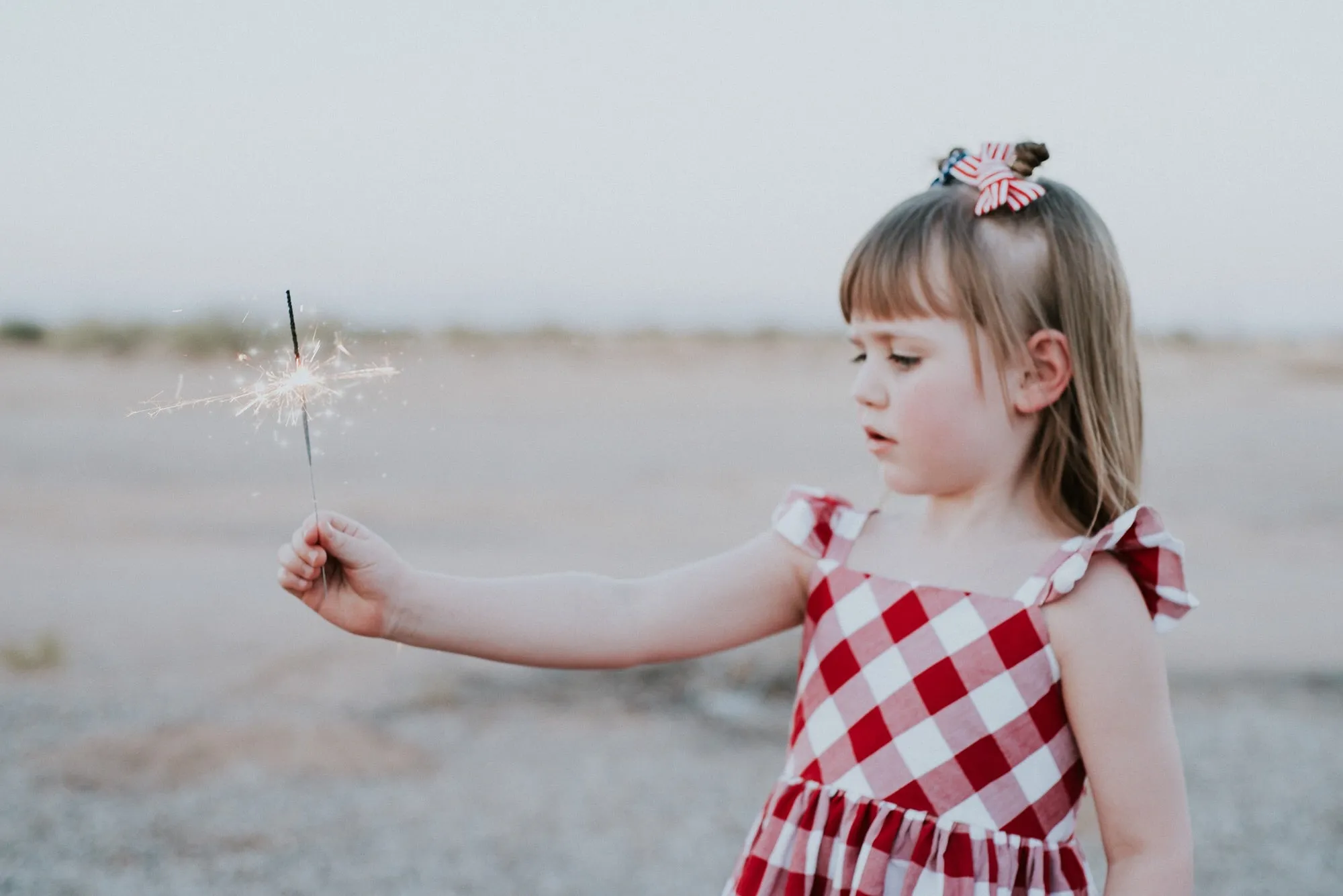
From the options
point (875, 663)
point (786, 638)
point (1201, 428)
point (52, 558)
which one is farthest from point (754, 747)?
point (1201, 428)

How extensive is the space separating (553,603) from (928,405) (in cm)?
53

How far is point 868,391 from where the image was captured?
158 cm

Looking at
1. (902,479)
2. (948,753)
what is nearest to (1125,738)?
(948,753)

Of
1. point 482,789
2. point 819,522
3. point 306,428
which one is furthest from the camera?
point 482,789

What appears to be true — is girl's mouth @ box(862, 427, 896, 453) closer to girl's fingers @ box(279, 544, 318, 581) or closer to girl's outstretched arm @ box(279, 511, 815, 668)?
girl's outstretched arm @ box(279, 511, 815, 668)

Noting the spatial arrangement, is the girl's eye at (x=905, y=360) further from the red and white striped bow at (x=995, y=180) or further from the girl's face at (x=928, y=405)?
the red and white striped bow at (x=995, y=180)

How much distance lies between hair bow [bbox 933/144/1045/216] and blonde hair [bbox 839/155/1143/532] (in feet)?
0.05

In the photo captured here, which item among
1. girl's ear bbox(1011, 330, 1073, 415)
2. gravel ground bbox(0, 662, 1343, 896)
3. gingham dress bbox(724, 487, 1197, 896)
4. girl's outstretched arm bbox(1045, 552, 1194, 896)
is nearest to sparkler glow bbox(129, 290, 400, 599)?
gingham dress bbox(724, 487, 1197, 896)

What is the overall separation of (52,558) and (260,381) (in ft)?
18.9

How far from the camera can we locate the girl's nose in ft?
5.18

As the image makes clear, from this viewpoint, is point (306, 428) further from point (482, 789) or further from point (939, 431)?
point (482, 789)

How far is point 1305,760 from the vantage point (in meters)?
4.00

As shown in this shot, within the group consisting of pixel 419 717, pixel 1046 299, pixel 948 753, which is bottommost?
pixel 419 717

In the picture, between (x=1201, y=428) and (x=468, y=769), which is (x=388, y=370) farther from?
(x=1201, y=428)
